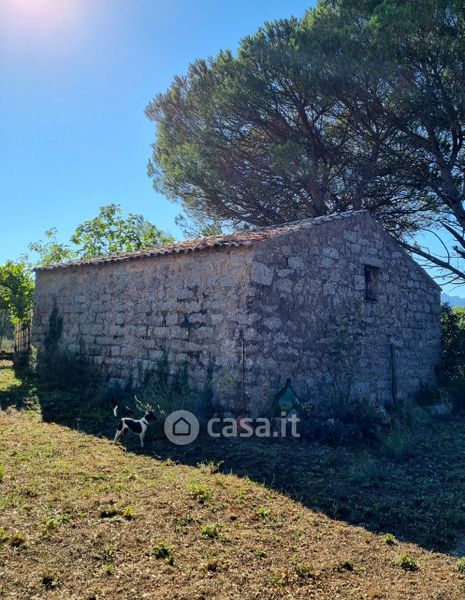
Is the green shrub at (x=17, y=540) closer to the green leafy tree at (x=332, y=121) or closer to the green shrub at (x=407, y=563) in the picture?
the green shrub at (x=407, y=563)

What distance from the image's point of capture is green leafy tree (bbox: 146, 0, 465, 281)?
12.5 metres

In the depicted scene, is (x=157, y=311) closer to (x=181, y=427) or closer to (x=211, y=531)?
(x=181, y=427)

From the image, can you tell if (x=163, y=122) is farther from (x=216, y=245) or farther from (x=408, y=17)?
(x=216, y=245)

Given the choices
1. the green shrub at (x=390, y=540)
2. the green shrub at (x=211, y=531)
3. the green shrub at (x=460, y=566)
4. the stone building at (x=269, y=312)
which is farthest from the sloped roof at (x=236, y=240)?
the green shrub at (x=460, y=566)

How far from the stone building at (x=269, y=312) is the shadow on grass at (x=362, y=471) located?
4.17 feet

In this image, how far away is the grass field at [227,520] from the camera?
349 centimetres

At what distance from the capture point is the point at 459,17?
38.9ft

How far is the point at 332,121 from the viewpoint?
1480 centimetres

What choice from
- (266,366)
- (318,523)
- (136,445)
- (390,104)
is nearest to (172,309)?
(266,366)

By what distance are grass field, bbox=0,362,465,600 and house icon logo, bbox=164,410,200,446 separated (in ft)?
0.81

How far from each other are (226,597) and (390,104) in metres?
12.7

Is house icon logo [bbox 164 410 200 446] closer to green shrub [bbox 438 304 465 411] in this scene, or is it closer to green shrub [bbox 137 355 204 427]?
green shrub [bbox 137 355 204 427]

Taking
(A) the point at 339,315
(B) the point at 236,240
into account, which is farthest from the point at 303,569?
(A) the point at 339,315

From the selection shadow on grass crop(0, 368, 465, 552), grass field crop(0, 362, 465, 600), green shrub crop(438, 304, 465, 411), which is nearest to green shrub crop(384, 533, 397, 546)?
grass field crop(0, 362, 465, 600)
